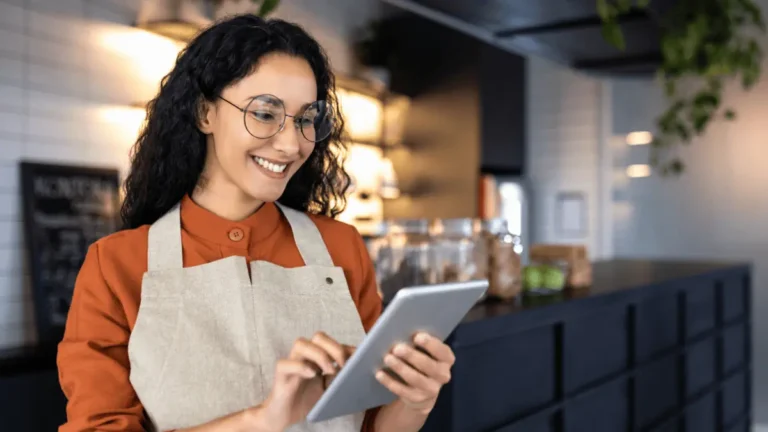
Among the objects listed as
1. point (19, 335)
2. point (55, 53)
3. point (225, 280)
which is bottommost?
point (19, 335)

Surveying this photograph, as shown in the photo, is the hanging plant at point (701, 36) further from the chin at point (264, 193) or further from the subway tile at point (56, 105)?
the subway tile at point (56, 105)

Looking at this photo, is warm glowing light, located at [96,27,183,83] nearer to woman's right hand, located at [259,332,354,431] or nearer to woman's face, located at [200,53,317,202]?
woman's face, located at [200,53,317,202]

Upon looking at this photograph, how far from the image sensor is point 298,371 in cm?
95

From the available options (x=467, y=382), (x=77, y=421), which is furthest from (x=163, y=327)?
(x=467, y=382)

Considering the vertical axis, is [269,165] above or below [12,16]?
below

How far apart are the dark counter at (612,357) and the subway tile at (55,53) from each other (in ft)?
6.97

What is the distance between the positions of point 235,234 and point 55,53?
2.33 meters

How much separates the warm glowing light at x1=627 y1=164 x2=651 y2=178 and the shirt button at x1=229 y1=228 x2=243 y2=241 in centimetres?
521

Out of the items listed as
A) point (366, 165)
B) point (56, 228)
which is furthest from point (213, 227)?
point (366, 165)

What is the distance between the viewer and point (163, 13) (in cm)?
346

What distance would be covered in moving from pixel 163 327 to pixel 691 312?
9.04 ft

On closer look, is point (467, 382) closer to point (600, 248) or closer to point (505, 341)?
point (505, 341)

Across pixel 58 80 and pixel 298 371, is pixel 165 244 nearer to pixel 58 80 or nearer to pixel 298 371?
pixel 298 371

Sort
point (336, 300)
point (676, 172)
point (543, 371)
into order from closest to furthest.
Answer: point (336, 300) → point (543, 371) → point (676, 172)
